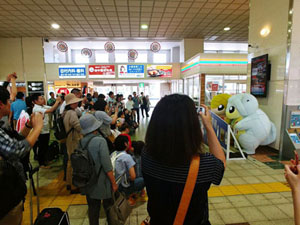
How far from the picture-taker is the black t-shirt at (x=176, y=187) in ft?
2.81

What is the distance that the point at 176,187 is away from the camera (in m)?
0.86

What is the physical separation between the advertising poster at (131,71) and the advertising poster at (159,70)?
436 millimetres

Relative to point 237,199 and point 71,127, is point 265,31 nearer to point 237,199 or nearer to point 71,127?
point 237,199

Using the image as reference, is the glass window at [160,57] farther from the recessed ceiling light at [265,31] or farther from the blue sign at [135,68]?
the recessed ceiling light at [265,31]

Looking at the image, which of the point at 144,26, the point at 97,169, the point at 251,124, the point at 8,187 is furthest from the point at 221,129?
the point at 144,26

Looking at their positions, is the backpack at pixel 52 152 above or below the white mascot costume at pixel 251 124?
below

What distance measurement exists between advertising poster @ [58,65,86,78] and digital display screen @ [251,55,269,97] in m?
8.93

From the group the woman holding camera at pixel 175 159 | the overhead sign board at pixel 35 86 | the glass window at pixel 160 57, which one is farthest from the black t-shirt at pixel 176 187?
the glass window at pixel 160 57

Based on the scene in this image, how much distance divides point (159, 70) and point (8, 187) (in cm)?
1047

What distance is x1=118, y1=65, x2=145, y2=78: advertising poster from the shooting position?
10.8 metres

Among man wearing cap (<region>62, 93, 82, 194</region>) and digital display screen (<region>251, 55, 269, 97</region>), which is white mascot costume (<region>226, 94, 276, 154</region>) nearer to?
digital display screen (<region>251, 55, 269, 97</region>)

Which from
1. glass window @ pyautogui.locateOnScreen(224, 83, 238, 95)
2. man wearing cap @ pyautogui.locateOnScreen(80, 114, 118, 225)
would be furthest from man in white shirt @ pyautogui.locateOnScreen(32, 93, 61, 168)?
glass window @ pyautogui.locateOnScreen(224, 83, 238, 95)

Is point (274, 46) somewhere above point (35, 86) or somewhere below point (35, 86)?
above

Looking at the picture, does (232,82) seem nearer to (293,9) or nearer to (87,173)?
(293,9)
